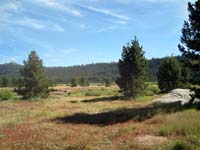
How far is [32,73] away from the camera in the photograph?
5716cm

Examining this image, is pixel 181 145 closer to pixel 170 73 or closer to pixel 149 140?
pixel 149 140

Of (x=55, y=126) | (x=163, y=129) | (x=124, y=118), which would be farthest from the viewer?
(x=124, y=118)

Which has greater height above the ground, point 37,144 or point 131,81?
point 131,81

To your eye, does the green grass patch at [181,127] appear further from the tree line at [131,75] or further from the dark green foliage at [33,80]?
the dark green foliage at [33,80]

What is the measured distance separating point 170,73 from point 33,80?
2112 centimetres

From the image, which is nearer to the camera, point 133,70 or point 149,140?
point 149,140

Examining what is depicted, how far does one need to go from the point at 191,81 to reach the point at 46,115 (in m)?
11.8

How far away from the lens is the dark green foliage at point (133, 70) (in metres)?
52.4

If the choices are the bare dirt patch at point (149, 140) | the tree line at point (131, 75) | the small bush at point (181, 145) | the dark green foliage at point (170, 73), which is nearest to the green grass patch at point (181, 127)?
the bare dirt patch at point (149, 140)

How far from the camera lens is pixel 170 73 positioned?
5672cm

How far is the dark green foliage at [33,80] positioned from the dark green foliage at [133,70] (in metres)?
12.5

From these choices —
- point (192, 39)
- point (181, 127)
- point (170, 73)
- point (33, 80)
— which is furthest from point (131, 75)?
point (181, 127)

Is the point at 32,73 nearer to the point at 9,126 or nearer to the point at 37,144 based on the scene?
the point at 9,126

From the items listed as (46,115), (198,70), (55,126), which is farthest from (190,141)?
(46,115)
